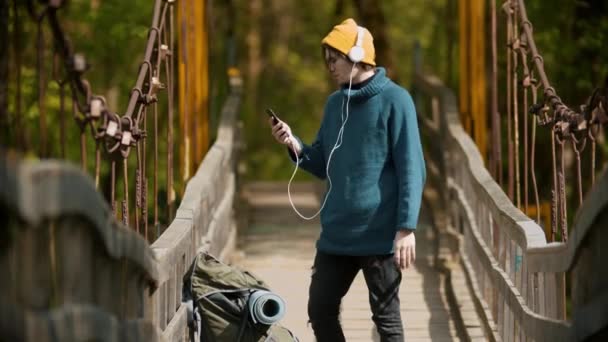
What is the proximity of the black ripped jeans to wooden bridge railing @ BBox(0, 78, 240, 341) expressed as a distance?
72 centimetres

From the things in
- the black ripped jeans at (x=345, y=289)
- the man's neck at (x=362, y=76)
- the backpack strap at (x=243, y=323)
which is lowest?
the backpack strap at (x=243, y=323)

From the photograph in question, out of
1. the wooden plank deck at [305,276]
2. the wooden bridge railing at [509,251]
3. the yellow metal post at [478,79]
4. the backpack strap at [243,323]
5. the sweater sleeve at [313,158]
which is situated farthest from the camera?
the yellow metal post at [478,79]

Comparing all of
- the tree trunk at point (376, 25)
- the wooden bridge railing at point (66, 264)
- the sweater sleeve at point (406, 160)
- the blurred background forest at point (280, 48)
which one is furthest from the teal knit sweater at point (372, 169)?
the tree trunk at point (376, 25)

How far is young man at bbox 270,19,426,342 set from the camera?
648cm

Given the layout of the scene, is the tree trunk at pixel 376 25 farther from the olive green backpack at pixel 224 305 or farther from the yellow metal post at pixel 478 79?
the olive green backpack at pixel 224 305

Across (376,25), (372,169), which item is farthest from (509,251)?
(376,25)

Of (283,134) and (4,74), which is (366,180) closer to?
(283,134)

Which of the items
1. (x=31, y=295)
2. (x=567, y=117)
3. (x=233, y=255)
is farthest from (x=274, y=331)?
(x=233, y=255)

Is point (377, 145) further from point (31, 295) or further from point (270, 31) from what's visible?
point (270, 31)

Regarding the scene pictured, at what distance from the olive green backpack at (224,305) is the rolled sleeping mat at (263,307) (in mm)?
31

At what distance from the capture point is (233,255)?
450 inches

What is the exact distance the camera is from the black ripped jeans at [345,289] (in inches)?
256

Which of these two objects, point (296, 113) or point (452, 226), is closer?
point (452, 226)

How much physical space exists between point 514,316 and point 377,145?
4.32ft
